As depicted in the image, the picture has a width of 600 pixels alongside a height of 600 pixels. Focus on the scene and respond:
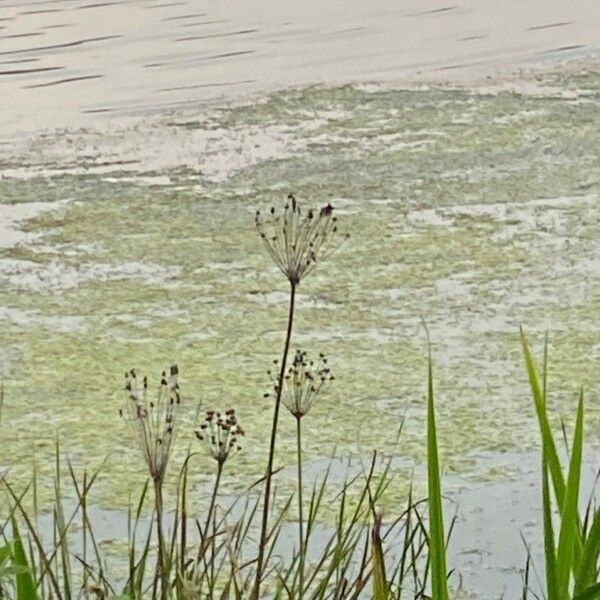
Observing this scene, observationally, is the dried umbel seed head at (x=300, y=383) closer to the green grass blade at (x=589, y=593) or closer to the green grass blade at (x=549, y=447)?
the green grass blade at (x=549, y=447)

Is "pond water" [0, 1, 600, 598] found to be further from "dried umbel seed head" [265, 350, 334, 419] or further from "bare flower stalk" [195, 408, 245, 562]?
"bare flower stalk" [195, 408, 245, 562]

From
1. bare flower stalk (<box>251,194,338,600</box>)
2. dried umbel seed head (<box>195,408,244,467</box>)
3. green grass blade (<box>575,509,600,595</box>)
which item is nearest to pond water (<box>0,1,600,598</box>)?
bare flower stalk (<box>251,194,338,600</box>)

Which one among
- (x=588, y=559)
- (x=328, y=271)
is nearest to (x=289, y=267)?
(x=588, y=559)

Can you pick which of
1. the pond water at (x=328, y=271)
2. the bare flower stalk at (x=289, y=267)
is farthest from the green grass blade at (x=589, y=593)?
the pond water at (x=328, y=271)

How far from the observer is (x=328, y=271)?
4703 millimetres

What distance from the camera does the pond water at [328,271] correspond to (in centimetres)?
354

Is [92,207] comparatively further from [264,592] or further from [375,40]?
[375,40]

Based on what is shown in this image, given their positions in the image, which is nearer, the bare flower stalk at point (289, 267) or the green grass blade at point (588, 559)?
the green grass blade at point (588, 559)

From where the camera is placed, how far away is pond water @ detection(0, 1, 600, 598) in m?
3.54

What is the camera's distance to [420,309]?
4332 mm

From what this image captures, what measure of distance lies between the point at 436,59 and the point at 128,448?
5449mm

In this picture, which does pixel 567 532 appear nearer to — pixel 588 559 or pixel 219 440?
pixel 588 559

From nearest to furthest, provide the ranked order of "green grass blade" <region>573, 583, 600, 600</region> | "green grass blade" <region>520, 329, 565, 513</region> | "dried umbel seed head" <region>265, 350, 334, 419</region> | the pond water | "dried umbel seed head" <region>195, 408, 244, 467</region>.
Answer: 1. "green grass blade" <region>573, 583, 600, 600</region>
2. "green grass blade" <region>520, 329, 565, 513</region>
3. "dried umbel seed head" <region>195, 408, 244, 467</region>
4. "dried umbel seed head" <region>265, 350, 334, 419</region>
5. the pond water

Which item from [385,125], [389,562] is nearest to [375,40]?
[385,125]
